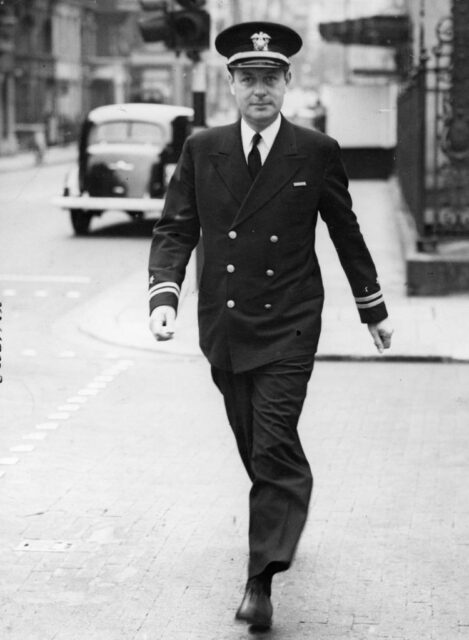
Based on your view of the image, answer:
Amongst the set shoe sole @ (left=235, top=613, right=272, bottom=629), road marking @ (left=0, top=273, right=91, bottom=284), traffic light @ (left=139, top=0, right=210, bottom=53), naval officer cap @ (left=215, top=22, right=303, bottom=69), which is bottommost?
road marking @ (left=0, top=273, right=91, bottom=284)

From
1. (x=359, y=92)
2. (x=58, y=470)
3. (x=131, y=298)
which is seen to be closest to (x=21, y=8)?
(x=359, y=92)

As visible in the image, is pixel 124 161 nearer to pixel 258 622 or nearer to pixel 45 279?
pixel 45 279

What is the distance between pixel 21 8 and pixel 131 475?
56059 millimetres

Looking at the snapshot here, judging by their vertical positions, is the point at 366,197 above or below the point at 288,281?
below

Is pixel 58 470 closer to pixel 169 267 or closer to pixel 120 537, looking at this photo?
pixel 120 537

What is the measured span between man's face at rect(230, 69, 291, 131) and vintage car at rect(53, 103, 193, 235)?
1561 cm

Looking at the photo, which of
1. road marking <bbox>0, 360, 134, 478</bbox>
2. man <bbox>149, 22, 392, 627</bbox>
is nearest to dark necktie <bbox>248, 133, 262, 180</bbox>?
man <bbox>149, 22, 392, 627</bbox>

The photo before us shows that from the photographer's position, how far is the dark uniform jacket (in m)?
4.85

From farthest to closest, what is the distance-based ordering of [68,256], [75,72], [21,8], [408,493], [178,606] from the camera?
[75,72]
[21,8]
[68,256]
[408,493]
[178,606]

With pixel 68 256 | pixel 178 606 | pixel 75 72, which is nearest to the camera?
pixel 178 606

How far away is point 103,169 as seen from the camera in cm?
2142

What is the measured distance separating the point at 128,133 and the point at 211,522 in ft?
54.4

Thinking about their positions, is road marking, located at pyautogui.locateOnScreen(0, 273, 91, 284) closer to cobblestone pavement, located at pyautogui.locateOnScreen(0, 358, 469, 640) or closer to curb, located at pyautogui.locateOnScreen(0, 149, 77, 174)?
cobblestone pavement, located at pyautogui.locateOnScreen(0, 358, 469, 640)

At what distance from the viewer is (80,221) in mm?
21016
